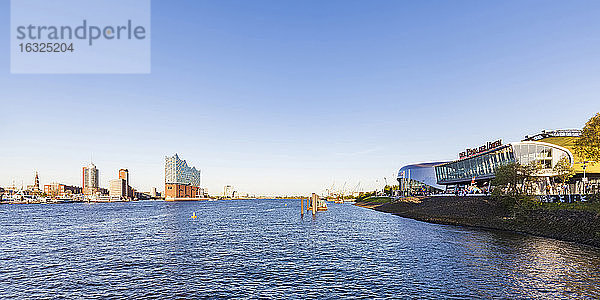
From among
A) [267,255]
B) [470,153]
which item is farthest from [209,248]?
[470,153]

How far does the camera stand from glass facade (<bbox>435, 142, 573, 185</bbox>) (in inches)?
4190

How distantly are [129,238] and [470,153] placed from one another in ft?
454

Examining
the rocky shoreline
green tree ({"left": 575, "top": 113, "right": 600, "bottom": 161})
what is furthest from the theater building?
green tree ({"left": 575, "top": 113, "right": 600, "bottom": 161})

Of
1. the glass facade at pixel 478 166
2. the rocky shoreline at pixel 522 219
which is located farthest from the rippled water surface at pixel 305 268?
the glass facade at pixel 478 166

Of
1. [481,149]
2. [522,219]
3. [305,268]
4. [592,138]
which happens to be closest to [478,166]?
[481,149]

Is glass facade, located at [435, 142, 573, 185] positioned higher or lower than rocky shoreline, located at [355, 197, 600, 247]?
higher

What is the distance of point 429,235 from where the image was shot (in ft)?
194

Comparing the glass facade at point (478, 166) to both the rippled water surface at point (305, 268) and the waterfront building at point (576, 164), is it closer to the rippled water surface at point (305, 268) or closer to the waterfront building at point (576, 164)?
the waterfront building at point (576, 164)

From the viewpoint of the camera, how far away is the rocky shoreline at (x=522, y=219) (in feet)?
156

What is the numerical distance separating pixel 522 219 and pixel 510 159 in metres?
62.6

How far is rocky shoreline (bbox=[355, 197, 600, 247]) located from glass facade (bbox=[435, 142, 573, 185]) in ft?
74.3

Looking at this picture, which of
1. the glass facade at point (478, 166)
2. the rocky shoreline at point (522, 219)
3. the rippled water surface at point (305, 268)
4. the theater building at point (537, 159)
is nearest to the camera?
the rippled water surface at point (305, 268)

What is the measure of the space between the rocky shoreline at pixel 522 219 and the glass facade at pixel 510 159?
74.3 ft

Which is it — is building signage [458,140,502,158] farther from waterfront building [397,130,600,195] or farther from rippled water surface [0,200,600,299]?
rippled water surface [0,200,600,299]
